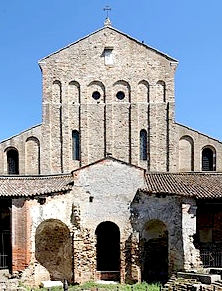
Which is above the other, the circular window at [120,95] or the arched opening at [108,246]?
the circular window at [120,95]

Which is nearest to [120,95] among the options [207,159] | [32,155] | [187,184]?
[32,155]

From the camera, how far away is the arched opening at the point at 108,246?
22391 millimetres

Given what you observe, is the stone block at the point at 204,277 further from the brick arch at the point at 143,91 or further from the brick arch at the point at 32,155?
the brick arch at the point at 143,91

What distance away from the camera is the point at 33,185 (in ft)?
75.5

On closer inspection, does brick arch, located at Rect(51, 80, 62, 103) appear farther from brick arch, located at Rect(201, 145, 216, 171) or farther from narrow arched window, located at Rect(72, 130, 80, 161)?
brick arch, located at Rect(201, 145, 216, 171)

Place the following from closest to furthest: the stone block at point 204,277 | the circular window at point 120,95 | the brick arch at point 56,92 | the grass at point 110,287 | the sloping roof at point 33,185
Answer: the stone block at point 204,277 < the grass at point 110,287 < the sloping roof at point 33,185 < the brick arch at point 56,92 < the circular window at point 120,95

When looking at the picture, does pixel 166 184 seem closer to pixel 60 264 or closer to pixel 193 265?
pixel 193 265

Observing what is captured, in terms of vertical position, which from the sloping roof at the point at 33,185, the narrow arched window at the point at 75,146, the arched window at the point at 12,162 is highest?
the narrow arched window at the point at 75,146

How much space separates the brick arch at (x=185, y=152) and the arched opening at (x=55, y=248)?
8.86m

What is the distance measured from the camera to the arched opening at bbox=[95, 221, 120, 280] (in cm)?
2239

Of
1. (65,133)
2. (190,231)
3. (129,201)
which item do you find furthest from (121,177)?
(65,133)

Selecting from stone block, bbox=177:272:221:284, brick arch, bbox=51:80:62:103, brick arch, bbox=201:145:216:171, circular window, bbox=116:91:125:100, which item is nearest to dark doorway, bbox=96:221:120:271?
stone block, bbox=177:272:221:284

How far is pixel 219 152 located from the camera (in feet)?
87.4

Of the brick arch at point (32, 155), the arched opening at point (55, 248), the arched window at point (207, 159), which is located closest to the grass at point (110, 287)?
the arched opening at point (55, 248)
